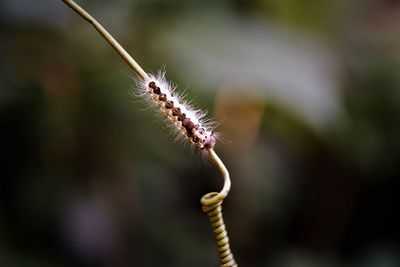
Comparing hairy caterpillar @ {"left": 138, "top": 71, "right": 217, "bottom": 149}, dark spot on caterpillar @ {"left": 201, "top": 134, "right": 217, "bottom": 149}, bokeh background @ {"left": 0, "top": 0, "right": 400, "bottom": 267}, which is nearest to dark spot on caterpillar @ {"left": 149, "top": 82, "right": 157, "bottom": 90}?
hairy caterpillar @ {"left": 138, "top": 71, "right": 217, "bottom": 149}

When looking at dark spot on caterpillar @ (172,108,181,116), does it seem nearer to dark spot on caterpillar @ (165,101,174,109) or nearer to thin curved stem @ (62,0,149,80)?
dark spot on caterpillar @ (165,101,174,109)

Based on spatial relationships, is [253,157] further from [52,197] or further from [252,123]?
[52,197]

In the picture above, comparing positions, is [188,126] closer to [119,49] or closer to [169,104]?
[169,104]

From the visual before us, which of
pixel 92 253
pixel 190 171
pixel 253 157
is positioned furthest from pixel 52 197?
pixel 253 157

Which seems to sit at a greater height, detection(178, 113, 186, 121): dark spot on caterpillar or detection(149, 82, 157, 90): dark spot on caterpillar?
detection(178, 113, 186, 121): dark spot on caterpillar

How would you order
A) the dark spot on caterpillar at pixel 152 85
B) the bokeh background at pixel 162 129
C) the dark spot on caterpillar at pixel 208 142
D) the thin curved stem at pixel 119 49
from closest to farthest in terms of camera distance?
the thin curved stem at pixel 119 49 → the dark spot on caterpillar at pixel 208 142 → the dark spot on caterpillar at pixel 152 85 → the bokeh background at pixel 162 129

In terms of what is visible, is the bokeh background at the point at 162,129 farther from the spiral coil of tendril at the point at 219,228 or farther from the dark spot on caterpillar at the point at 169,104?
the spiral coil of tendril at the point at 219,228

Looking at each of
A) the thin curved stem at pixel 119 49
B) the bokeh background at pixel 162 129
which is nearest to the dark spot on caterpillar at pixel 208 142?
the thin curved stem at pixel 119 49
